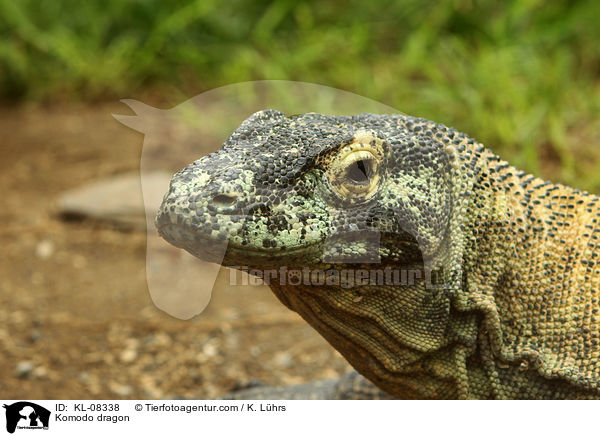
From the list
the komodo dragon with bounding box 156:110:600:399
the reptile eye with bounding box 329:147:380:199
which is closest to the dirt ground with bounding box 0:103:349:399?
the komodo dragon with bounding box 156:110:600:399

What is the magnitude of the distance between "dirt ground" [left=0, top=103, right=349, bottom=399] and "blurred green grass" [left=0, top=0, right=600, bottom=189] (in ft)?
3.79

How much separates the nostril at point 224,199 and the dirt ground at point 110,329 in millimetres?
1969

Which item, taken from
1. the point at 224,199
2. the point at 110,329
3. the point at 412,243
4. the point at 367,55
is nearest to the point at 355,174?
the point at 412,243

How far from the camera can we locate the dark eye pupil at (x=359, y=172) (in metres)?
2.18

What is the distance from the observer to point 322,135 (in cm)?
220

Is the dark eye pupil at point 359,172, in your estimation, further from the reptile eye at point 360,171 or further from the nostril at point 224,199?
the nostril at point 224,199

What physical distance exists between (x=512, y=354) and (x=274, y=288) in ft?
2.80

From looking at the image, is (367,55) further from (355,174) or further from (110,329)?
(355,174)

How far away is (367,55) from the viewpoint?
6.82 meters

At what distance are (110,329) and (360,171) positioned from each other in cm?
289

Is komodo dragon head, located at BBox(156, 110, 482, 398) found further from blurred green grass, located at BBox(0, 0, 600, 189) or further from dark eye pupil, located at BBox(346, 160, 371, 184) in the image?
blurred green grass, located at BBox(0, 0, 600, 189)
